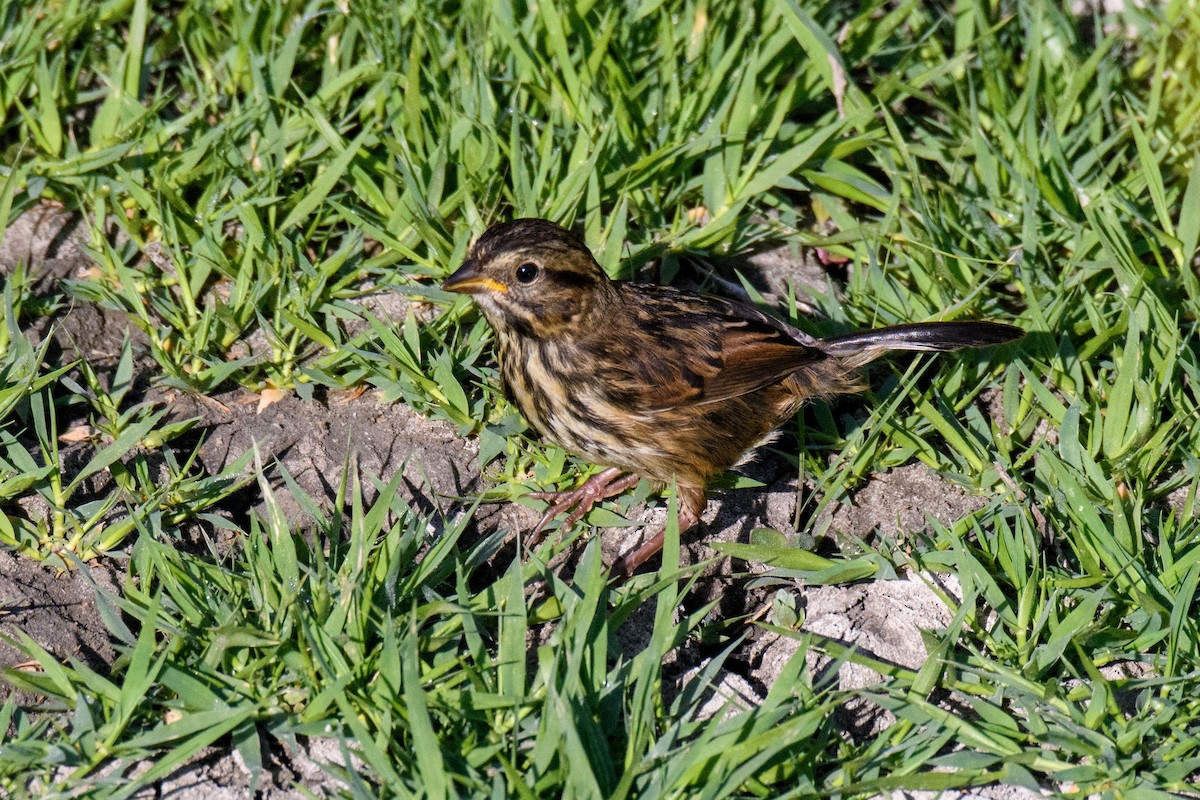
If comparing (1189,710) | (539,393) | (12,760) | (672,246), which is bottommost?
(1189,710)

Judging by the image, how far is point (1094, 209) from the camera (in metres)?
5.36

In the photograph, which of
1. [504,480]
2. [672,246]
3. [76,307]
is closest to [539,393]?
[504,480]

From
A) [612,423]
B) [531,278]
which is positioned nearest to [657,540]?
[612,423]

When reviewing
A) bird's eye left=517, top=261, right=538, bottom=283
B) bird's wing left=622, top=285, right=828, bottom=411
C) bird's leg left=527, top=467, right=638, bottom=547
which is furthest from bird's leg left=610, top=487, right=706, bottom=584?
bird's eye left=517, top=261, right=538, bottom=283

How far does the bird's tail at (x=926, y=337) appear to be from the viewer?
4785mm

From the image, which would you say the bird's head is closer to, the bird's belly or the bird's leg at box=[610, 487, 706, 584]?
the bird's belly

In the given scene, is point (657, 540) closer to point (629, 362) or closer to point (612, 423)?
point (612, 423)

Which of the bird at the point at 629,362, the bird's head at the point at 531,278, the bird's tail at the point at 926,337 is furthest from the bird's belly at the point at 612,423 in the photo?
the bird's tail at the point at 926,337

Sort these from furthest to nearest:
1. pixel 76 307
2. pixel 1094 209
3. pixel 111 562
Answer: pixel 1094 209 → pixel 76 307 → pixel 111 562

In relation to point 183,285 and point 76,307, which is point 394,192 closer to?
point 183,285

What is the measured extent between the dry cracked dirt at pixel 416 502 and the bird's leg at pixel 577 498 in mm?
78

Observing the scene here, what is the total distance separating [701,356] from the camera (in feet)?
15.7

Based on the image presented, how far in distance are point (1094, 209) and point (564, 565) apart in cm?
263

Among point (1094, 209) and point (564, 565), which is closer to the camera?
point (564, 565)
